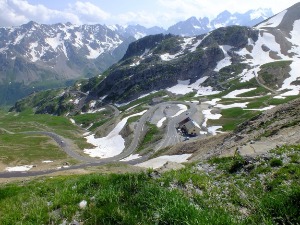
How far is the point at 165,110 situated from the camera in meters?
192

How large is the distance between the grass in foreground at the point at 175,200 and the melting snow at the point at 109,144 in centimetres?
12722

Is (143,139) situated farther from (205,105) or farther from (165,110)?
(205,105)

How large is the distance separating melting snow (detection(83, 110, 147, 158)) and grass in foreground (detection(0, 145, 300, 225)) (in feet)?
417

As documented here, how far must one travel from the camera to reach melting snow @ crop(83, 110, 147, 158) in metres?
144

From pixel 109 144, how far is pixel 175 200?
150 m

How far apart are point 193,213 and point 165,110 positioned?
7232 inches

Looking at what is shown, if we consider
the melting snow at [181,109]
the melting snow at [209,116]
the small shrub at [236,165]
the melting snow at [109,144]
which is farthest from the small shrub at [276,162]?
the melting snow at [181,109]

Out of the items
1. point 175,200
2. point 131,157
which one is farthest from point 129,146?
point 175,200

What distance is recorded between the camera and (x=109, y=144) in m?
158

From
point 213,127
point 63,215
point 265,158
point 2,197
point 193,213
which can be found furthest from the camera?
point 213,127

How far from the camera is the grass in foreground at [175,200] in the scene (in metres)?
8.70

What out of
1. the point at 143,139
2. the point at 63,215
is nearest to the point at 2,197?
the point at 63,215

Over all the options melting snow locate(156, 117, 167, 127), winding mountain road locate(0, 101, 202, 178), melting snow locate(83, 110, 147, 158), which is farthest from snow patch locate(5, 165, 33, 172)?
melting snow locate(156, 117, 167, 127)

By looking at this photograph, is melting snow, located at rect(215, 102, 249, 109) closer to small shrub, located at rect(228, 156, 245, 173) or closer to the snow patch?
the snow patch
